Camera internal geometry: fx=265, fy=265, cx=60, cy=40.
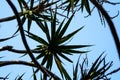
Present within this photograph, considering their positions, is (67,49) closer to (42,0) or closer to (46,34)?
(46,34)

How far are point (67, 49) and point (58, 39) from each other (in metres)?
0.23

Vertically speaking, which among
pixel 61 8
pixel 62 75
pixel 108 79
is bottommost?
pixel 108 79

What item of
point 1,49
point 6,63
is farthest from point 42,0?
point 6,63

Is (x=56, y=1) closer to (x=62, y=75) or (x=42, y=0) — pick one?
(x=42, y=0)

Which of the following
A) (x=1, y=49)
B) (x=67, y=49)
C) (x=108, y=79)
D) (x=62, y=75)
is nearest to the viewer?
(x=1, y=49)

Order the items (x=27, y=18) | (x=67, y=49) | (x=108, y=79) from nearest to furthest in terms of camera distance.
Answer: (x=108, y=79), (x=67, y=49), (x=27, y=18)

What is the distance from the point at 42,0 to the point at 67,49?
0.77m

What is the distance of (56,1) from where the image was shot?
3721 mm

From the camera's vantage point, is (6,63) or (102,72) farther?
(102,72)

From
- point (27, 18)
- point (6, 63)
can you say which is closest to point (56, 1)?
point (27, 18)

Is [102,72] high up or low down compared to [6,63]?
down

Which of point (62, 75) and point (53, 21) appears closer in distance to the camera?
point (62, 75)

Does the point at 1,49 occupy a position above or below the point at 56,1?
below

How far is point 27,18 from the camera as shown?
4.02 m
